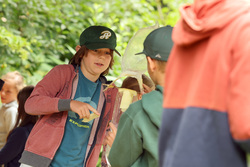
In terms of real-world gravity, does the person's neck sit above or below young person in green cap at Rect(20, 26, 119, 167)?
above

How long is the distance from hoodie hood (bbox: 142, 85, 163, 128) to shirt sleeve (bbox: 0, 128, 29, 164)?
2271 mm

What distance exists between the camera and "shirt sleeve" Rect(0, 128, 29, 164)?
410cm

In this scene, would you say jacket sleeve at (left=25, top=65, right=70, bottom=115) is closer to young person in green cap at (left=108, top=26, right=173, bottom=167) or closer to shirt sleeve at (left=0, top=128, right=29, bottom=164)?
Result: young person in green cap at (left=108, top=26, right=173, bottom=167)

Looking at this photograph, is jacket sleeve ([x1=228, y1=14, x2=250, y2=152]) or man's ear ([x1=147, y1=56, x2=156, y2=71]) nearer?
jacket sleeve ([x1=228, y1=14, x2=250, y2=152])

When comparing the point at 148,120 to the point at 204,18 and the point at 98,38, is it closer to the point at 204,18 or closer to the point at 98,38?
the point at 204,18

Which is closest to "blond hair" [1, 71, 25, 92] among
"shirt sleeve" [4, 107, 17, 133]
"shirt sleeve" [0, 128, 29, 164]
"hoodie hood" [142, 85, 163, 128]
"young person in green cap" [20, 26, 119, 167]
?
"shirt sleeve" [4, 107, 17, 133]

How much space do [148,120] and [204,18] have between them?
3.36 feet

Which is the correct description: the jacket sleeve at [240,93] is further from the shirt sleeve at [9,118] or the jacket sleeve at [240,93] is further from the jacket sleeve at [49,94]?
the shirt sleeve at [9,118]

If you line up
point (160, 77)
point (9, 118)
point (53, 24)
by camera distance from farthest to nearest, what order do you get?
point (53, 24)
point (9, 118)
point (160, 77)

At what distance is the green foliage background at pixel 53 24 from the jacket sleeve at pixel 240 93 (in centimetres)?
489

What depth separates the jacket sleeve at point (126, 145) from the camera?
2184 mm

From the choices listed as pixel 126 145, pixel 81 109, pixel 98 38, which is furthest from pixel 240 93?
pixel 98 38

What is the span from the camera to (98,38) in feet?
11.0

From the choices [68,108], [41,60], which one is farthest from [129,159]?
[41,60]
